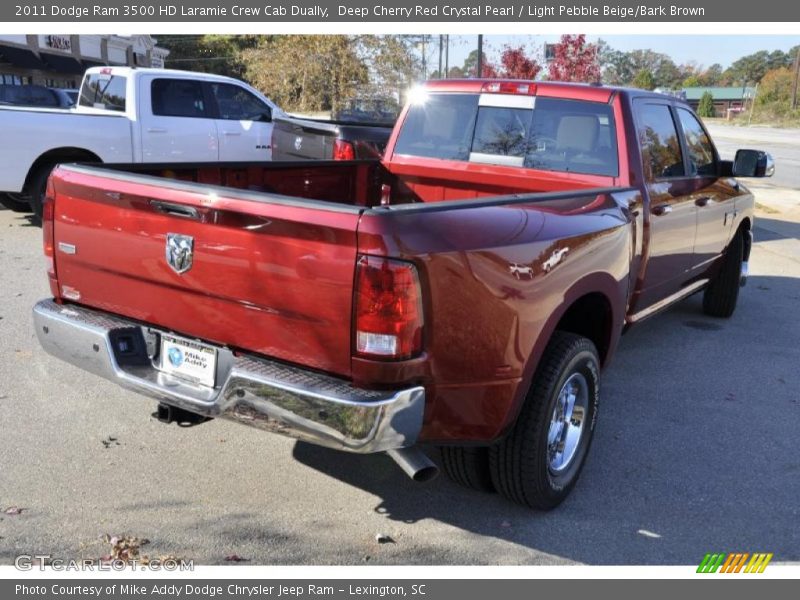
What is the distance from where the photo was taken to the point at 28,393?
4.58 metres

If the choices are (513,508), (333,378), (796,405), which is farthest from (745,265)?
(333,378)

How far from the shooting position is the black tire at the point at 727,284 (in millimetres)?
6664

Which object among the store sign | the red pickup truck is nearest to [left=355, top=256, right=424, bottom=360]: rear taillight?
the red pickup truck

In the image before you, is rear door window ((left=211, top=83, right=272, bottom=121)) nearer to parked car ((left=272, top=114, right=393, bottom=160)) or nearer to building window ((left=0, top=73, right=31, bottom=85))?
parked car ((left=272, top=114, right=393, bottom=160))

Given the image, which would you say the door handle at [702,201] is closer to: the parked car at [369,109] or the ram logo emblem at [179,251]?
the ram logo emblem at [179,251]

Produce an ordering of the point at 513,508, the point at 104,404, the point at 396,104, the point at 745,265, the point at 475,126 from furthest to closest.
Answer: the point at 396,104
the point at 745,265
the point at 475,126
the point at 104,404
the point at 513,508

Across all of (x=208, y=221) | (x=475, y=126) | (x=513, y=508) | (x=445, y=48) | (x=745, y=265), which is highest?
(x=445, y=48)

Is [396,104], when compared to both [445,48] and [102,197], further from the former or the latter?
[102,197]

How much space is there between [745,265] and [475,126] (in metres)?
3.42

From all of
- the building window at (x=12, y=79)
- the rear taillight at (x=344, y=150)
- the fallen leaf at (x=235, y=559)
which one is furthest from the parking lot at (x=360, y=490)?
the building window at (x=12, y=79)

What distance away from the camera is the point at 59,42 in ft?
115

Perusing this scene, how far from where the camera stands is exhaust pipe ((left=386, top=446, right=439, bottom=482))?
9.23 feet

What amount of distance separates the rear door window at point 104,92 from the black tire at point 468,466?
28.1 ft

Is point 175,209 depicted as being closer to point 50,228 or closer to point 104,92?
point 50,228
